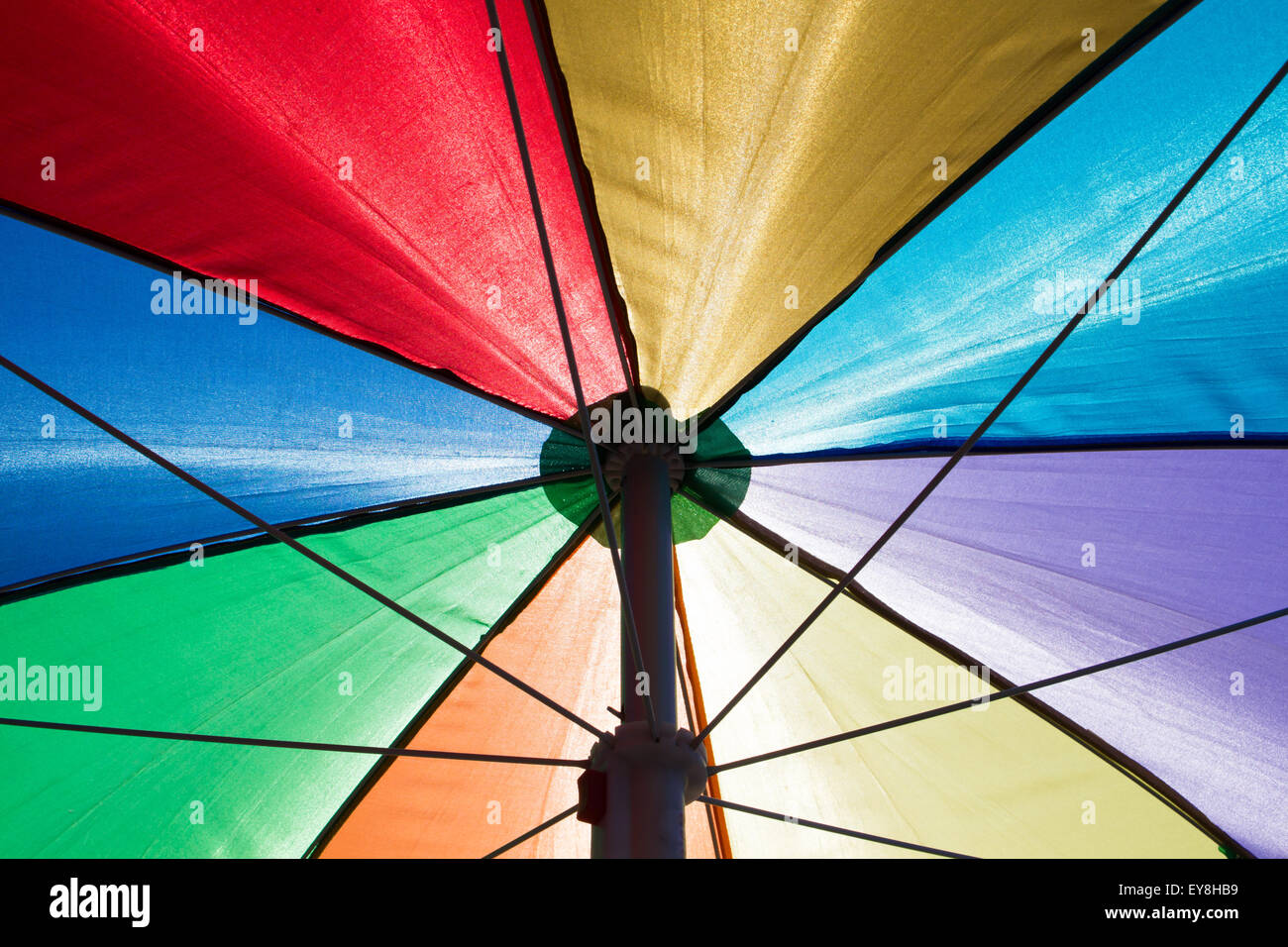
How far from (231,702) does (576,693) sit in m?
1.25

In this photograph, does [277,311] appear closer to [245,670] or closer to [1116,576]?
[245,670]

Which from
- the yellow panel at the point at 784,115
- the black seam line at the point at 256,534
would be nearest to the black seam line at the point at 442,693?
the black seam line at the point at 256,534

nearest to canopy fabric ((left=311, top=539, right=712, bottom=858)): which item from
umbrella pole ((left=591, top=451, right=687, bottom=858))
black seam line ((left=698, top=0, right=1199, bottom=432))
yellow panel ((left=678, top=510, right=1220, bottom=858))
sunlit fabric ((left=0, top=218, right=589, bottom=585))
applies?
yellow panel ((left=678, top=510, right=1220, bottom=858))

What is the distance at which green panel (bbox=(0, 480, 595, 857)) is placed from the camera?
3088mm

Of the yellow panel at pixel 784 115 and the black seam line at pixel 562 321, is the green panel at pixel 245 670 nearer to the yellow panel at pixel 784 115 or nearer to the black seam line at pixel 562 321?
the black seam line at pixel 562 321

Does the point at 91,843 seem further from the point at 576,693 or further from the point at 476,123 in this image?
the point at 476,123

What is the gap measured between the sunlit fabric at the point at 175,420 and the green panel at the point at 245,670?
0.18 metres

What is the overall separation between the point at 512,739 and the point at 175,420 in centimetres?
177

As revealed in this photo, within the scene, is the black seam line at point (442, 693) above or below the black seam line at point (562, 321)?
below

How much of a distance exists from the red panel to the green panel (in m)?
0.94

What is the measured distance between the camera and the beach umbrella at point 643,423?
2129mm

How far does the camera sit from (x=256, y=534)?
3.15 meters

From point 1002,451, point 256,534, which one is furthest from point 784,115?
point 256,534

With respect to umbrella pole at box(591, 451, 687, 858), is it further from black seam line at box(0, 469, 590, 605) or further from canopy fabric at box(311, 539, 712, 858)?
canopy fabric at box(311, 539, 712, 858)
